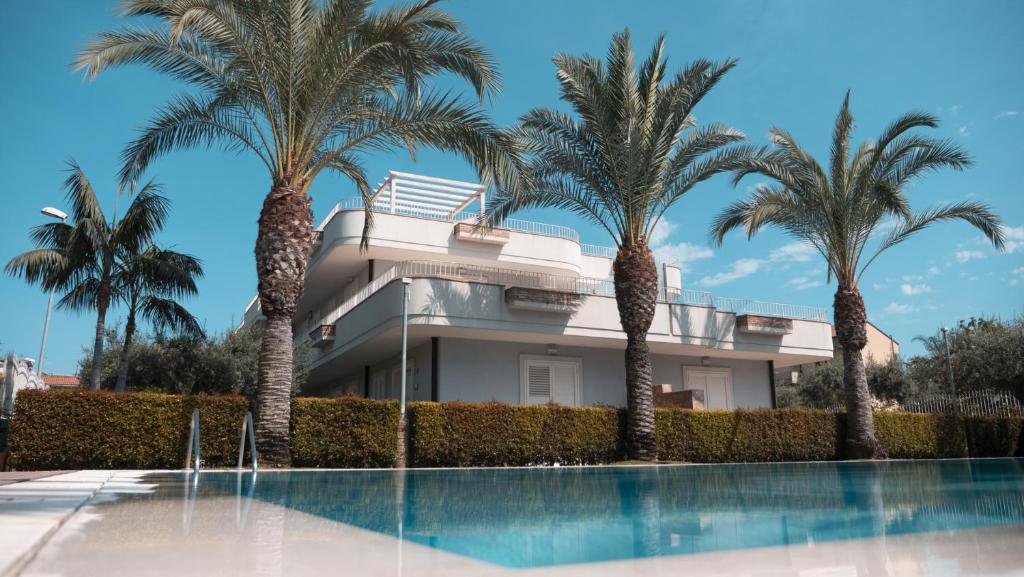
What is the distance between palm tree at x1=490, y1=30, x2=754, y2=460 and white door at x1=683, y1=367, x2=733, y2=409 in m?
8.47

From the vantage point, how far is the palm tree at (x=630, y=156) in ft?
61.8

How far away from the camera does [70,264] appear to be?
72.7ft

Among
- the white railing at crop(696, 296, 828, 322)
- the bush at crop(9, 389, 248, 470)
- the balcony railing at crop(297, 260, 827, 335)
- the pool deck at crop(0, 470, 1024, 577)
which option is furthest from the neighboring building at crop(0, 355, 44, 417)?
the white railing at crop(696, 296, 828, 322)

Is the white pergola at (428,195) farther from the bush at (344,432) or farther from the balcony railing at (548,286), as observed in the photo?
the bush at (344,432)

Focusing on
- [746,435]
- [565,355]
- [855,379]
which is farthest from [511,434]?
[855,379]

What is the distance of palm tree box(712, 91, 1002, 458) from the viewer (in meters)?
21.6

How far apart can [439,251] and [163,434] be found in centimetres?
1333

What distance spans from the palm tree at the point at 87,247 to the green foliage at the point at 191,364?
137 inches

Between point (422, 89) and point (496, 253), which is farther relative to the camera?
point (496, 253)

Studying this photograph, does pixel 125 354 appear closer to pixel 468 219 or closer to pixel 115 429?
A: pixel 115 429

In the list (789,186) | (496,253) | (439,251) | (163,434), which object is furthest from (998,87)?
(163,434)

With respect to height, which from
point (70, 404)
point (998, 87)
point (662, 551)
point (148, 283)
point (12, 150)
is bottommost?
point (662, 551)

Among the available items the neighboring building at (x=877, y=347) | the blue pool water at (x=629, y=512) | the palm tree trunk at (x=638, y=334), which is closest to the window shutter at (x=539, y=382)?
the palm tree trunk at (x=638, y=334)

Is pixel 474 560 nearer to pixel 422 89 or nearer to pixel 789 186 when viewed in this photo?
pixel 422 89
